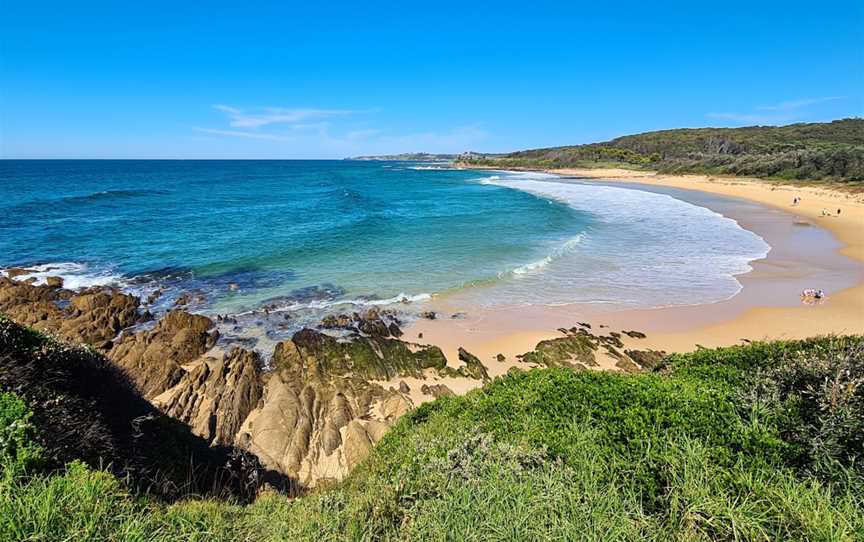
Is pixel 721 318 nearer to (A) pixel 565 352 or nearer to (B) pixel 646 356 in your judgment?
(B) pixel 646 356

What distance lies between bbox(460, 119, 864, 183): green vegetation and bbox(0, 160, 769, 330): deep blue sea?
3169 centimetres

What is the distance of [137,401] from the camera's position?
7410mm

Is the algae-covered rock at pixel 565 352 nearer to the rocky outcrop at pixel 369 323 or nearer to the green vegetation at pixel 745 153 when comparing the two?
the rocky outcrop at pixel 369 323

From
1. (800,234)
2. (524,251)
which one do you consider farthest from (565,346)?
(800,234)

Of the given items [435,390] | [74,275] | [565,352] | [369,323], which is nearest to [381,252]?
[369,323]

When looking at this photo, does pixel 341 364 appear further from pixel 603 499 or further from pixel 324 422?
pixel 603 499

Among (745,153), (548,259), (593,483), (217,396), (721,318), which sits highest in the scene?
(745,153)

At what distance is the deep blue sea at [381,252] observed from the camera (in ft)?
61.6

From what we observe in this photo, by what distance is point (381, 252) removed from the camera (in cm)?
2623

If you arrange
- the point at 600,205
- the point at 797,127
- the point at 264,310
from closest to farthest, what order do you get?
the point at 264,310 → the point at 600,205 → the point at 797,127

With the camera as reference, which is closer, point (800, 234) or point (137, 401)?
point (137, 401)

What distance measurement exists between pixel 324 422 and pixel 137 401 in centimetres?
409

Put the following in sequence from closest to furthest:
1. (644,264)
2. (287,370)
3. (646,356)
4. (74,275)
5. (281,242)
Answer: (287,370) < (646,356) < (74,275) < (644,264) < (281,242)

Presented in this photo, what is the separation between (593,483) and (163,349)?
13.6 m
